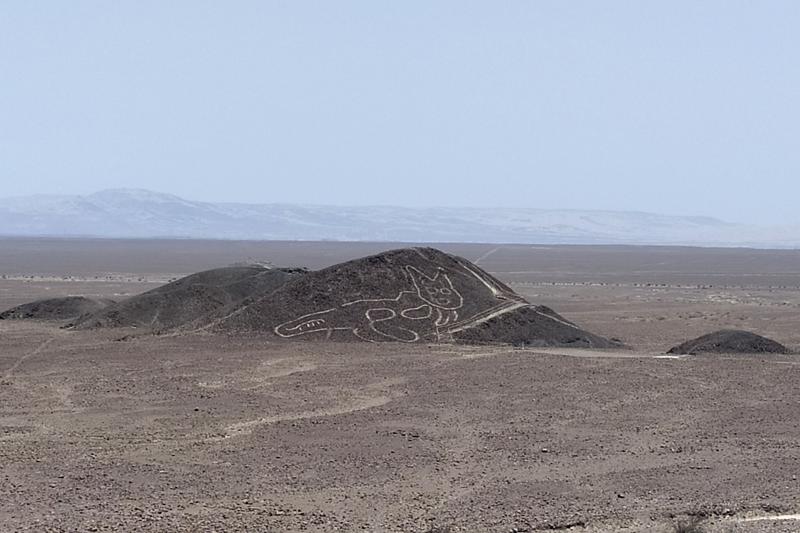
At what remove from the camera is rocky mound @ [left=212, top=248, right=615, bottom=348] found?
1298 inches

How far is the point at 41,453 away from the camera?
16.8 metres

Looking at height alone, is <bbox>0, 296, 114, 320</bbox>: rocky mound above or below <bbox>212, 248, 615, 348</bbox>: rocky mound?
below

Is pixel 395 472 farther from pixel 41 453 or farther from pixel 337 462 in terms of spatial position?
pixel 41 453

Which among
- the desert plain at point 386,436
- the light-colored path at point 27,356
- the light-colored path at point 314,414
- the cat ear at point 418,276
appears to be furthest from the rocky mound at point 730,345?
the light-colored path at point 27,356

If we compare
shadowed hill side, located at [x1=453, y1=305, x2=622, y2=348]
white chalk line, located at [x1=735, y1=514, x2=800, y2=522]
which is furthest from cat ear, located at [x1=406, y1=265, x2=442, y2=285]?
white chalk line, located at [x1=735, y1=514, x2=800, y2=522]

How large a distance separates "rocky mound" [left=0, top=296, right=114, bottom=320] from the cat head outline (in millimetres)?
12960

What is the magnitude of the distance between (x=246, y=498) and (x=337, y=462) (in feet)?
7.93

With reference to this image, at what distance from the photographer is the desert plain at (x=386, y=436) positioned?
1348cm

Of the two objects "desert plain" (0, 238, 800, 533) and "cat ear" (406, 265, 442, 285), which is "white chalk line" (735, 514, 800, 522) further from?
"cat ear" (406, 265, 442, 285)

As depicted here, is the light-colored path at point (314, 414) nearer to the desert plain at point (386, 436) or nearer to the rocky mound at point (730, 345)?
the desert plain at point (386, 436)

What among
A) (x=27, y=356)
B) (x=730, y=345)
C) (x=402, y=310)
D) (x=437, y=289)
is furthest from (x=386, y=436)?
(x=437, y=289)

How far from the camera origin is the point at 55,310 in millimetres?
42531

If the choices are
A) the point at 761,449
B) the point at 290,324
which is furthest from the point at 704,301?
the point at 761,449

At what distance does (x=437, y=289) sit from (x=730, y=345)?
937 centimetres
